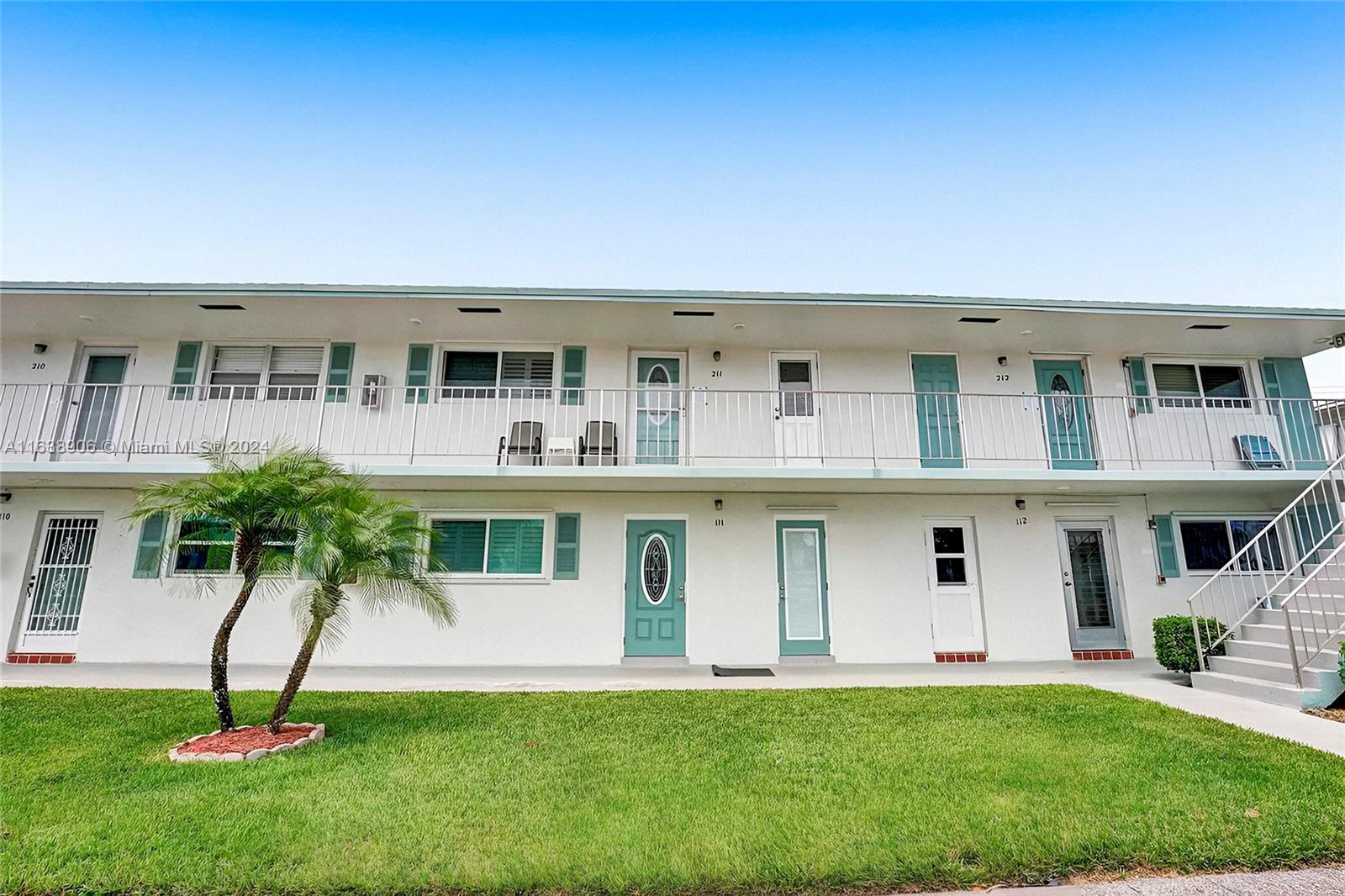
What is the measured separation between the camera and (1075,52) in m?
10.6

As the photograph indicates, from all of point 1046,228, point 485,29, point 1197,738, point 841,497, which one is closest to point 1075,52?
point 1046,228

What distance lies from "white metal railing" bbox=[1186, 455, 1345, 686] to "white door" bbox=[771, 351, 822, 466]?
5307 mm

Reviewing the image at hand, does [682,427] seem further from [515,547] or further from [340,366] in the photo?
[340,366]

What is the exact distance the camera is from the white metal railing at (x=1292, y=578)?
7230mm

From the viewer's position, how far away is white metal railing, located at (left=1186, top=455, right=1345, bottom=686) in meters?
7.23

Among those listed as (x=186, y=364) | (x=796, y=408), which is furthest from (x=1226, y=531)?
(x=186, y=364)

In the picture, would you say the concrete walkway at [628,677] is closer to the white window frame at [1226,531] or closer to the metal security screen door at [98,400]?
the white window frame at [1226,531]

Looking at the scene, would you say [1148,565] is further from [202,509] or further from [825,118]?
[202,509]

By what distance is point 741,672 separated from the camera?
8.69 m

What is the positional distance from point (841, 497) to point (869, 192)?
7286 mm

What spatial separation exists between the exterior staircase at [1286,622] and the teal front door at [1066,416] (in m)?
2.78

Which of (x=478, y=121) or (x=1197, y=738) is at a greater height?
(x=478, y=121)

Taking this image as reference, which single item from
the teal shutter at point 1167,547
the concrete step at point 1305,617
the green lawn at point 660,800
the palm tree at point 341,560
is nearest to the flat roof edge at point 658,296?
the teal shutter at point 1167,547

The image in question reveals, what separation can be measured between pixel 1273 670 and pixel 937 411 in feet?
17.4
